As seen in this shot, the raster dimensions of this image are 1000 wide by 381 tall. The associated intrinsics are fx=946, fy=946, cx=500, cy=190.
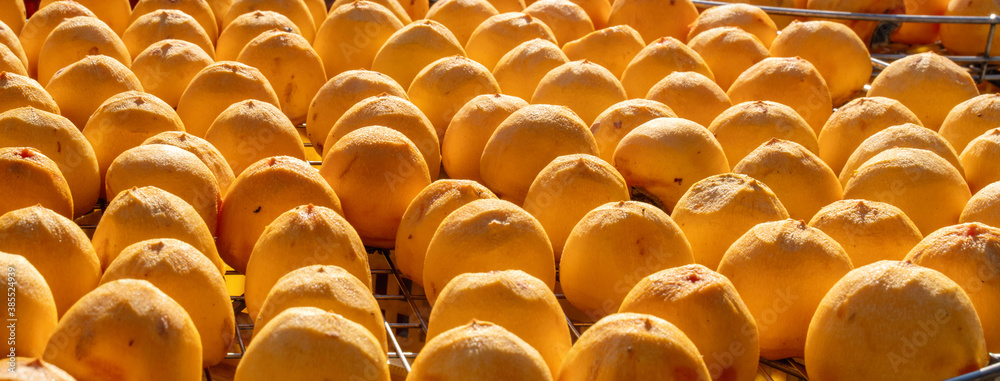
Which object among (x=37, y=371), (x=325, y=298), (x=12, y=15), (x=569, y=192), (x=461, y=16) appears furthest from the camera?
(x=461, y=16)

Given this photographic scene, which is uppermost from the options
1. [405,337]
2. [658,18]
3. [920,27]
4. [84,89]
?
[84,89]

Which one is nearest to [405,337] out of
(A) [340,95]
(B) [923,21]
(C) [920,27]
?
(A) [340,95]

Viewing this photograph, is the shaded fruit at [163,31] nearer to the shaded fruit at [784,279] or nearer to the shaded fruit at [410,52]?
the shaded fruit at [410,52]

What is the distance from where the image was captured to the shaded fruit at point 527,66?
2.32 m

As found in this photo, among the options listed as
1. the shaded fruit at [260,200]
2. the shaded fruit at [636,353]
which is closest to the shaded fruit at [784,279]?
the shaded fruit at [636,353]

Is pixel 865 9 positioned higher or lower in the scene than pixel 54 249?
lower

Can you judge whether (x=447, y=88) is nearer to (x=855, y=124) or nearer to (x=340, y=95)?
(x=340, y=95)

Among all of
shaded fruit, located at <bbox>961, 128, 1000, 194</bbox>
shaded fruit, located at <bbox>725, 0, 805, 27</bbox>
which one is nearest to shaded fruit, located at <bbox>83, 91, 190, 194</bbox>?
shaded fruit, located at <bbox>961, 128, 1000, 194</bbox>

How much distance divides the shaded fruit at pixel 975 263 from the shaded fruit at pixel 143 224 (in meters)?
1.11

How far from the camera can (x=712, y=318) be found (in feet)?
4.21

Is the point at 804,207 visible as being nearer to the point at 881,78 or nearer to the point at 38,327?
the point at 881,78

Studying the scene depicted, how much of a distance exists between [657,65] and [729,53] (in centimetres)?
29

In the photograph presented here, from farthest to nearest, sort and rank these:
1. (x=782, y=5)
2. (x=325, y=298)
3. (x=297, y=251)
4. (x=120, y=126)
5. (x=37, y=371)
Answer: (x=782, y=5) < (x=120, y=126) < (x=297, y=251) < (x=325, y=298) < (x=37, y=371)

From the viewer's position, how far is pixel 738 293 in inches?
55.7
